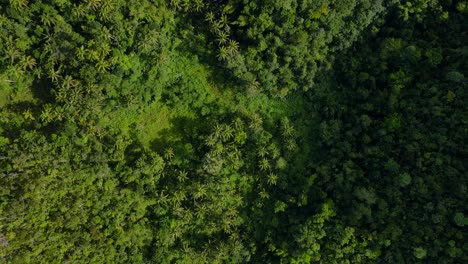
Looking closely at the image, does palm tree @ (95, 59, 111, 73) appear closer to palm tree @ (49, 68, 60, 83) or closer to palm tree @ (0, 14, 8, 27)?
palm tree @ (49, 68, 60, 83)

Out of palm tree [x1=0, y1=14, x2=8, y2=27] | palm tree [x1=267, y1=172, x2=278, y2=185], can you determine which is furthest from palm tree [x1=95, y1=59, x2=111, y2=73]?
palm tree [x1=267, y1=172, x2=278, y2=185]

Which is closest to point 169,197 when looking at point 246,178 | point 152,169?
point 152,169

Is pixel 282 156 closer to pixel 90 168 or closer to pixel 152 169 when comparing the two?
pixel 152 169

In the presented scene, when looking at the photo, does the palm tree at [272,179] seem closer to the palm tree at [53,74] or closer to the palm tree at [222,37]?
the palm tree at [222,37]

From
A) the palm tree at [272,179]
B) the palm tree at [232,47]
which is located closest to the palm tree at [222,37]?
the palm tree at [232,47]

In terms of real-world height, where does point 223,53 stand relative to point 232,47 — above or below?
below

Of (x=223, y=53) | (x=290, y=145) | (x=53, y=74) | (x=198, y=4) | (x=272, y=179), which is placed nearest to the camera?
(x=53, y=74)

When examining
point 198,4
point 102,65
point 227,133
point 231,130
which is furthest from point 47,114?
point 198,4

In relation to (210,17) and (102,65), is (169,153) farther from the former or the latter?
(210,17)
